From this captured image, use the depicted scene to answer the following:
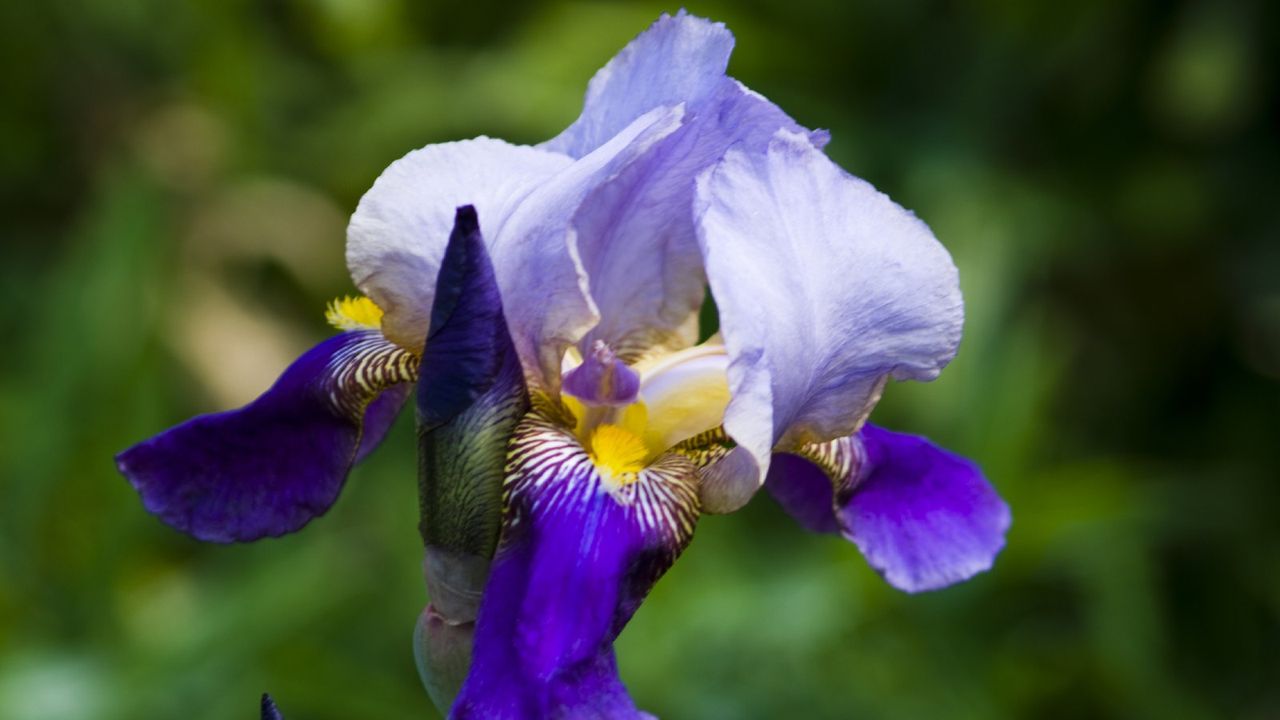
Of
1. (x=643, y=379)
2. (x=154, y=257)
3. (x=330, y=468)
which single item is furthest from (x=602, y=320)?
(x=154, y=257)

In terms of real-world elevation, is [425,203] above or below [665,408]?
above

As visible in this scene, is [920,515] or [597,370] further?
[920,515]

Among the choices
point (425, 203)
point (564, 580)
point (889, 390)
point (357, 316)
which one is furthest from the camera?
point (889, 390)

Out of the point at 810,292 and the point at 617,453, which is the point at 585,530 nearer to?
the point at 617,453

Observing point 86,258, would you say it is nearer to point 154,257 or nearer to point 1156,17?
point 154,257

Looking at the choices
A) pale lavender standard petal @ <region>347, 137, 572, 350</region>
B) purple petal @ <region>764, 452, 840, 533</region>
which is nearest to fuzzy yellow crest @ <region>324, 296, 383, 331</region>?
pale lavender standard petal @ <region>347, 137, 572, 350</region>

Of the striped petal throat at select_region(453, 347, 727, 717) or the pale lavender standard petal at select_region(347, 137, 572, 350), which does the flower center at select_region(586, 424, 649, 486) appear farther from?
the pale lavender standard petal at select_region(347, 137, 572, 350)

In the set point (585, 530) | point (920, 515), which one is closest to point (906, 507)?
point (920, 515)
